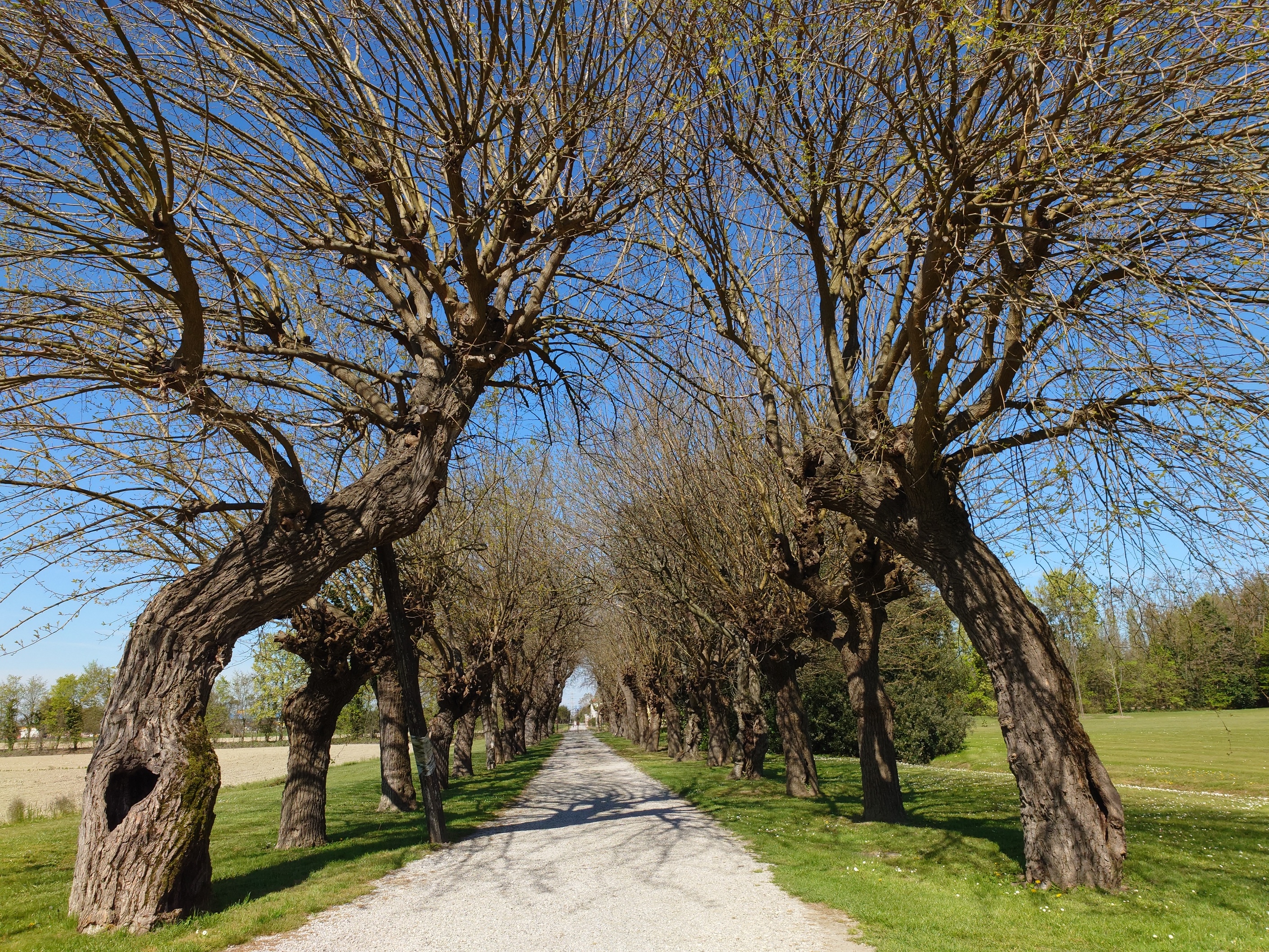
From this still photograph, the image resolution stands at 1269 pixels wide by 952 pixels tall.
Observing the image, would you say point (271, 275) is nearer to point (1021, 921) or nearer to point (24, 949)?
point (24, 949)

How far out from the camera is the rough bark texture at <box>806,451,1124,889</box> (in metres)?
6.32

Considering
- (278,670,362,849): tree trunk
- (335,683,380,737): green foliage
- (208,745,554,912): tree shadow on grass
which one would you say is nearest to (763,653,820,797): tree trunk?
(208,745,554,912): tree shadow on grass

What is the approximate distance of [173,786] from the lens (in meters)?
6.17

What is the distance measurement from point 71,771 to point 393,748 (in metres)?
37.5

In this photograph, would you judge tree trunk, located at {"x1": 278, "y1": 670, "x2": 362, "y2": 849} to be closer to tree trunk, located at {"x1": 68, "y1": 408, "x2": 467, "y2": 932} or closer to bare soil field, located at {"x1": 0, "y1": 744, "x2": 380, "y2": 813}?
bare soil field, located at {"x1": 0, "y1": 744, "x2": 380, "y2": 813}

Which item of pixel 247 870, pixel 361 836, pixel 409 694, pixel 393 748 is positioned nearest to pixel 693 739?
pixel 393 748

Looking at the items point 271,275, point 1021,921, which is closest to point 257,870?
point 271,275

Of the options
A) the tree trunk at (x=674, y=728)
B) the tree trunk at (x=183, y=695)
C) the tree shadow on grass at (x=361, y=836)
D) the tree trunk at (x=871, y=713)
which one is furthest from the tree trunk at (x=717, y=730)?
the tree trunk at (x=183, y=695)

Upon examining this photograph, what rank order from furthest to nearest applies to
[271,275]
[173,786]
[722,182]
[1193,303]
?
1. [722,182]
2. [271,275]
3. [173,786]
4. [1193,303]

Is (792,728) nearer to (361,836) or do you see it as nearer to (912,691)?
(361,836)

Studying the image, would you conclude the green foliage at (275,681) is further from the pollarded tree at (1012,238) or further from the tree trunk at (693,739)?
the pollarded tree at (1012,238)

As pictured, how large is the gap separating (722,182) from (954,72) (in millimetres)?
4052

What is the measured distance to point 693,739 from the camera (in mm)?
24812

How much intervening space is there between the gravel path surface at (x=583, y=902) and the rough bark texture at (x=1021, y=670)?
2136mm
